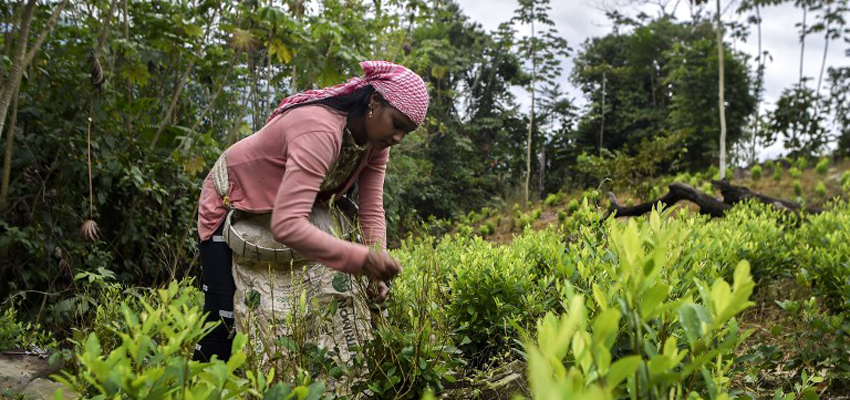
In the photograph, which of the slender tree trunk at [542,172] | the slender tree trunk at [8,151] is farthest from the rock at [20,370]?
the slender tree trunk at [542,172]

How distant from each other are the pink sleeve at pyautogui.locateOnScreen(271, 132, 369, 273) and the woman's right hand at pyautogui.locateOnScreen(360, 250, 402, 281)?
0.7 inches

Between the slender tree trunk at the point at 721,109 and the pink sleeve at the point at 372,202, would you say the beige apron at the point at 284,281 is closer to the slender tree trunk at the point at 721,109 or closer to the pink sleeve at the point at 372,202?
the pink sleeve at the point at 372,202

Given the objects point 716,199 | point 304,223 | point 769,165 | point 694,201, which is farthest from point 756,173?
point 304,223

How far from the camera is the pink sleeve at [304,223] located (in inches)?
60.1

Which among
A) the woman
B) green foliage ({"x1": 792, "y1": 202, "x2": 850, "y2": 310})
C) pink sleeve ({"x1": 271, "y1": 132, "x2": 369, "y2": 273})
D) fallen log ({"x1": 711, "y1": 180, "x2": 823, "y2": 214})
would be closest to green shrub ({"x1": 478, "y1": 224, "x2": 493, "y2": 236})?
fallen log ({"x1": 711, "y1": 180, "x2": 823, "y2": 214})

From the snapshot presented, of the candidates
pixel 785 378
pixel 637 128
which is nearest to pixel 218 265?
pixel 785 378

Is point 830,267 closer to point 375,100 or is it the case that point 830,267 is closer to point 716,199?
point 375,100

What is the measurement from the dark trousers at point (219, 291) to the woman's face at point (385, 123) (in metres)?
0.63

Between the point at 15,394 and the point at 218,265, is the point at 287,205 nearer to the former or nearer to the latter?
the point at 218,265

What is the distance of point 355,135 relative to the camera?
1941 millimetres

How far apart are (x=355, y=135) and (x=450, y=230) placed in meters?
12.0

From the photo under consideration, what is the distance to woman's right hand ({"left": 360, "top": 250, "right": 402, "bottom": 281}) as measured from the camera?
1522mm

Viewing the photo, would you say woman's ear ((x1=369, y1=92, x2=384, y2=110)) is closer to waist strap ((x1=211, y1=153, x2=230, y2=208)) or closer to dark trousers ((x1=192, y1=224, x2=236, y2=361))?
waist strap ((x1=211, y1=153, x2=230, y2=208))

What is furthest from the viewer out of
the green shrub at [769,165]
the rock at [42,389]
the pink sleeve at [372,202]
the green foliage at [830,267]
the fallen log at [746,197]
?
the green shrub at [769,165]
